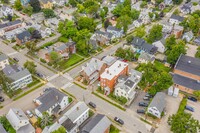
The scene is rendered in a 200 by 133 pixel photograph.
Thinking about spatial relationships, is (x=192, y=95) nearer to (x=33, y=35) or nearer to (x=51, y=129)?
(x=51, y=129)

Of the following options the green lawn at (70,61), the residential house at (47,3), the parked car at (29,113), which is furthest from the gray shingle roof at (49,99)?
the residential house at (47,3)

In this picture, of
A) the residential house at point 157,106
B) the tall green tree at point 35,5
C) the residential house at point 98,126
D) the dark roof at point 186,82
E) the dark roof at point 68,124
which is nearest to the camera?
the residential house at point 98,126

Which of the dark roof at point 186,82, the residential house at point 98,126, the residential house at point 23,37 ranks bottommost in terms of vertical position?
the residential house at point 98,126

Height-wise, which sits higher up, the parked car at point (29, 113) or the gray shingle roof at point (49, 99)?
the gray shingle roof at point (49, 99)

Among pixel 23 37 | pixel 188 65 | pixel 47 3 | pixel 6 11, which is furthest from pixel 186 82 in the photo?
pixel 6 11

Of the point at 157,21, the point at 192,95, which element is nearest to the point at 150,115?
the point at 192,95

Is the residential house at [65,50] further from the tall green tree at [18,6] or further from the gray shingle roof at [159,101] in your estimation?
the tall green tree at [18,6]

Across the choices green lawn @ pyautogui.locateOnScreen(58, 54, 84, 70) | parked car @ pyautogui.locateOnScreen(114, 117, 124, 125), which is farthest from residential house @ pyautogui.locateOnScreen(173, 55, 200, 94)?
green lawn @ pyautogui.locateOnScreen(58, 54, 84, 70)

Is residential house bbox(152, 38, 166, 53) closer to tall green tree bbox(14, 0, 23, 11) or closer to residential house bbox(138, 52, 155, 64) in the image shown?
residential house bbox(138, 52, 155, 64)
